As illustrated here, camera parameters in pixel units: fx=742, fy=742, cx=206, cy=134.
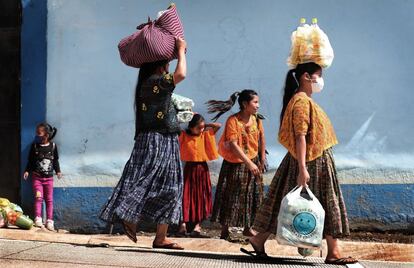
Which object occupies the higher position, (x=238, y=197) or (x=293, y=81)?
(x=293, y=81)

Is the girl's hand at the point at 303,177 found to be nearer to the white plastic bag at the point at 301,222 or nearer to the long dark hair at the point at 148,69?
the white plastic bag at the point at 301,222

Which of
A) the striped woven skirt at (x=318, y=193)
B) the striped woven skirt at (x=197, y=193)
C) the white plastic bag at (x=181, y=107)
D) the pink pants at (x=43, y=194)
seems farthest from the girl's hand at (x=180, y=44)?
the pink pants at (x=43, y=194)

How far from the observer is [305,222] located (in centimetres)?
489

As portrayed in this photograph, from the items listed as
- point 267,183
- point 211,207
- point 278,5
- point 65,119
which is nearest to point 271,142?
point 267,183

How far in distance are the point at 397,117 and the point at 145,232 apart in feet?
9.41

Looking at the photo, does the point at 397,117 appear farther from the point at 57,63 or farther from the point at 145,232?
the point at 57,63

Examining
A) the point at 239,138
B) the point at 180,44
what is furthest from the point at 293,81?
the point at 239,138

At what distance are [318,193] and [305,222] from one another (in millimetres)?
306

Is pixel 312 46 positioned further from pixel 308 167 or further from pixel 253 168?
pixel 253 168

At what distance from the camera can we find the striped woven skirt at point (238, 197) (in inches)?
282

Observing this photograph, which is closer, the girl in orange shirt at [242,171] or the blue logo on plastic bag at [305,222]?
the blue logo on plastic bag at [305,222]

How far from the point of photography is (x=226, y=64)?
7840mm

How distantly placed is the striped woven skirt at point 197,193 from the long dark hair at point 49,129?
5.03 ft

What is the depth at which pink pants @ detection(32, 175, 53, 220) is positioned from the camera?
7.96 meters
